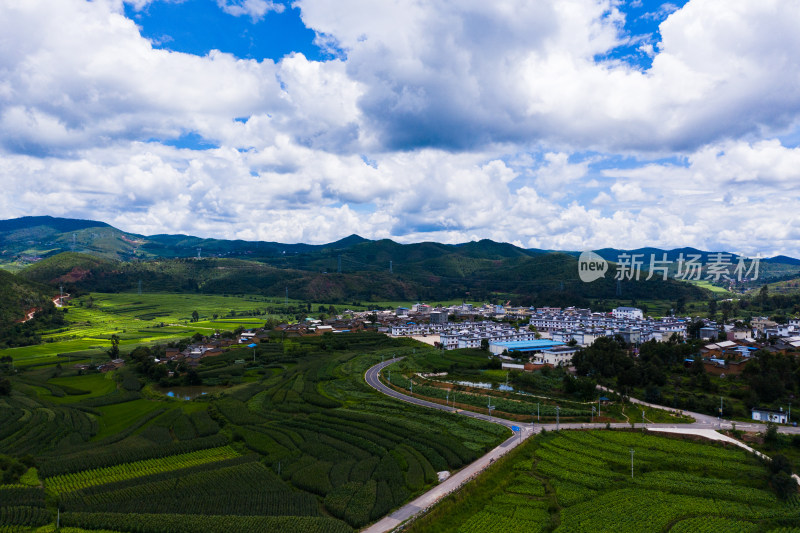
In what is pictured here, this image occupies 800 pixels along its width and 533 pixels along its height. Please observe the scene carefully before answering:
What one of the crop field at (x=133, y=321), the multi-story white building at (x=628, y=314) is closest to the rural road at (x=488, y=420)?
the crop field at (x=133, y=321)

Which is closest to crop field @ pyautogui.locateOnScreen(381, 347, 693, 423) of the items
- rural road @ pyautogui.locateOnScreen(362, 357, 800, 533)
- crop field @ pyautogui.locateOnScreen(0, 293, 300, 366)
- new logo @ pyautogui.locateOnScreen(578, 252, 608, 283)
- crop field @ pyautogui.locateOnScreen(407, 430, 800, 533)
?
rural road @ pyautogui.locateOnScreen(362, 357, 800, 533)

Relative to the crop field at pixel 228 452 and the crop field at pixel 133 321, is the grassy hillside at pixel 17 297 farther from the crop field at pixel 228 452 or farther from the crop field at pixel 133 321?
the crop field at pixel 228 452

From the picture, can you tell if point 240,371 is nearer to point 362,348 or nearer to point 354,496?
point 362,348

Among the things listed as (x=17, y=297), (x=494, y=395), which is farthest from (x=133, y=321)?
(x=494, y=395)

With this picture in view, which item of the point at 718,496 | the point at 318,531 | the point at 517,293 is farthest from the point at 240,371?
the point at 517,293

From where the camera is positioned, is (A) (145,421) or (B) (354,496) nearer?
(B) (354,496)

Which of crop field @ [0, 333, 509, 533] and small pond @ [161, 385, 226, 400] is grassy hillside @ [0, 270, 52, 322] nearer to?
crop field @ [0, 333, 509, 533]

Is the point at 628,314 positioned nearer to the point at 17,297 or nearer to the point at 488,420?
the point at 488,420
